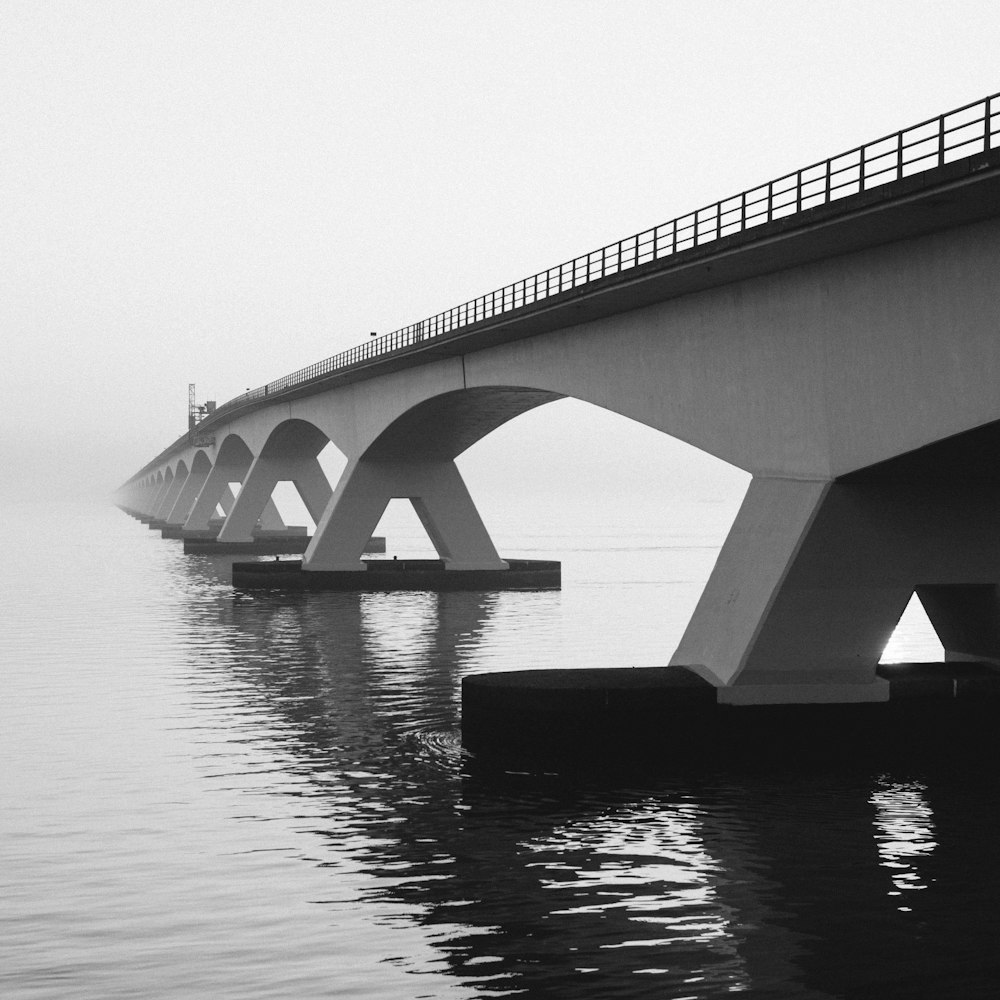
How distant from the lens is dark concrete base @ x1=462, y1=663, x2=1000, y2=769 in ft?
74.5

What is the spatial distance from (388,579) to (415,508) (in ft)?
10.1

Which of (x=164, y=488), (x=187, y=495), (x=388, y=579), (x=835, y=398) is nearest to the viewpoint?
(x=835, y=398)

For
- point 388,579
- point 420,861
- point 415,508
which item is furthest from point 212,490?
point 420,861

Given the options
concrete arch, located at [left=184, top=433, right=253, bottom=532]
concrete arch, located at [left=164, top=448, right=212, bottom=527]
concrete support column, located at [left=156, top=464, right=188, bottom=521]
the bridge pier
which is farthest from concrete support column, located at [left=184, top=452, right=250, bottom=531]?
concrete support column, located at [left=156, top=464, right=188, bottom=521]

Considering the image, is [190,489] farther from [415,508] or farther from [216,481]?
[415,508]

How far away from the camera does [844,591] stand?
23.2m

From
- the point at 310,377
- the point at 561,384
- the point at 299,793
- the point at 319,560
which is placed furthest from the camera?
the point at 310,377

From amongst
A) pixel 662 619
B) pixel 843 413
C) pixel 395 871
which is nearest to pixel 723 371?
pixel 843 413

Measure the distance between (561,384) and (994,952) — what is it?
2500 centimetres

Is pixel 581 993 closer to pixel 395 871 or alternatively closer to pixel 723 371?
pixel 395 871

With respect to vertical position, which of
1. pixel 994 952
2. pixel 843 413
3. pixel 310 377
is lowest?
pixel 994 952

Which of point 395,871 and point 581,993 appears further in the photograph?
point 395,871

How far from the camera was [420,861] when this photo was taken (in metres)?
16.4

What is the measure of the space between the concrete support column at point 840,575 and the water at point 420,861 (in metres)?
1.90
